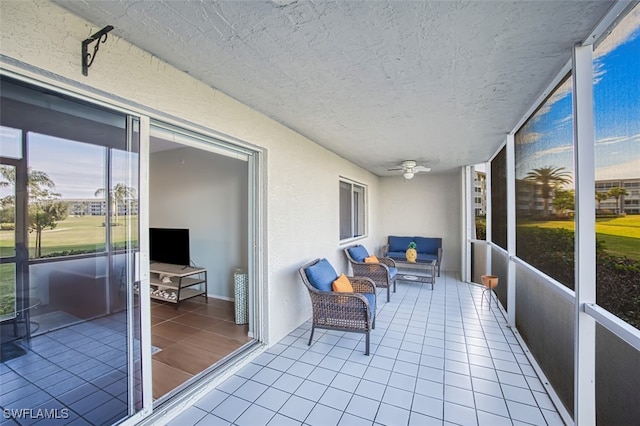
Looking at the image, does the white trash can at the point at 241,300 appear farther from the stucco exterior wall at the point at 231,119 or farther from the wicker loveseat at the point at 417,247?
the wicker loveseat at the point at 417,247

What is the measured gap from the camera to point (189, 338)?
116 inches

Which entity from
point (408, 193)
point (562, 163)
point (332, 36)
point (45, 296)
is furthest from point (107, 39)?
point (408, 193)

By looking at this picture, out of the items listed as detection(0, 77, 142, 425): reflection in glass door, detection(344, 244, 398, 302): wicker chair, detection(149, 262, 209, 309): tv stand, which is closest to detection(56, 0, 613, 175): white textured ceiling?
detection(0, 77, 142, 425): reflection in glass door

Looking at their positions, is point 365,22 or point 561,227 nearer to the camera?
point 365,22

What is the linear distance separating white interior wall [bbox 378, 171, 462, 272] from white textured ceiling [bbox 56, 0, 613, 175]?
3.97 metres

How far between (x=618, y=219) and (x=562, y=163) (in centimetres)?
90

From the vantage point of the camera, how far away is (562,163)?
207cm

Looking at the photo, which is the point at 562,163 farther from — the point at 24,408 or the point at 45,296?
the point at 24,408

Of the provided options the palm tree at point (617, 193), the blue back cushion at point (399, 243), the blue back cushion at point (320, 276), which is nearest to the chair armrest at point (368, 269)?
the blue back cushion at point (320, 276)

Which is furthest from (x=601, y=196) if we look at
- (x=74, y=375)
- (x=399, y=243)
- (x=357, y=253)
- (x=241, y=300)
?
(x=399, y=243)

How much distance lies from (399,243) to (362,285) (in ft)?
11.0

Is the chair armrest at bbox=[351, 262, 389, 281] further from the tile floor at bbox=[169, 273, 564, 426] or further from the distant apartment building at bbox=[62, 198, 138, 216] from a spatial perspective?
the distant apartment building at bbox=[62, 198, 138, 216]

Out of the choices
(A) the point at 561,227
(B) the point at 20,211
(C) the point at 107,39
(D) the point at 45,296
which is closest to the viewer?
(B) the point at 20,211

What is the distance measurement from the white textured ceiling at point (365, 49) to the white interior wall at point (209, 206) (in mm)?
1845
